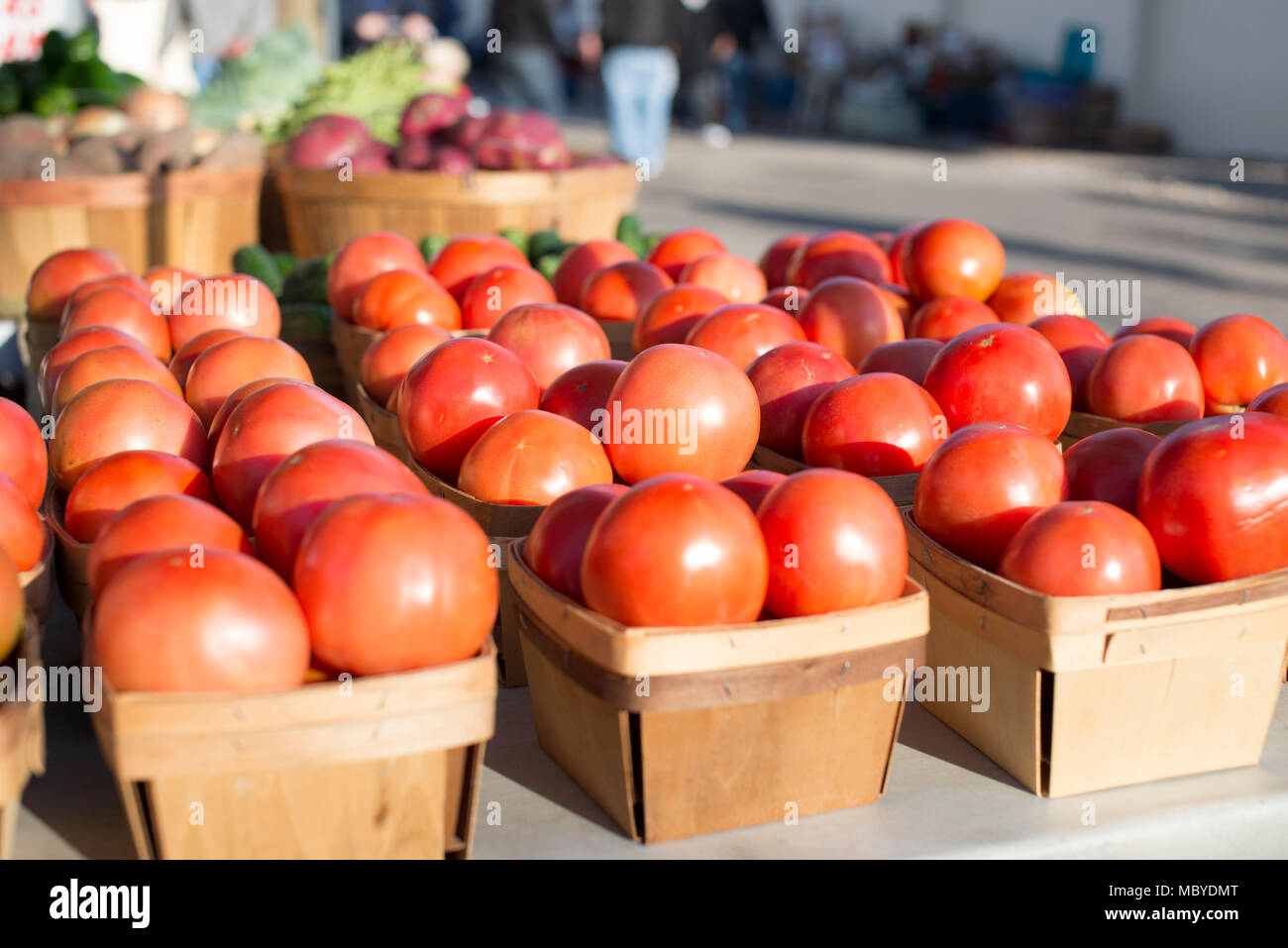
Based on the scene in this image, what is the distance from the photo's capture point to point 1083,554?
6.10ft

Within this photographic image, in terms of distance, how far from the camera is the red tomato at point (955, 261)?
341cm

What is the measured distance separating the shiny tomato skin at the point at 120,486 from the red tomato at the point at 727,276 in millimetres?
1805

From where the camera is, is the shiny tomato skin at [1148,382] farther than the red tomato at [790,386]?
Yes

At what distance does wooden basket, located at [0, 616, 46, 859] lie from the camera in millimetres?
1426

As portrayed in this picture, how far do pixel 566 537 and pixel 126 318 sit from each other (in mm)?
1712

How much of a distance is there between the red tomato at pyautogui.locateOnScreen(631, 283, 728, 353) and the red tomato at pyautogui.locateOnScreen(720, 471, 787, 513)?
1.03 metres

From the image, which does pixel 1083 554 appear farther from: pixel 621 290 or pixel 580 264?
pixel 580 264

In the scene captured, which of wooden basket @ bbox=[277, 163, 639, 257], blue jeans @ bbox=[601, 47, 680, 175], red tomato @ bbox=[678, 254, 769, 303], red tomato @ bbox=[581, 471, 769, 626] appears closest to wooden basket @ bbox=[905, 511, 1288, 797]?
red tomato @ bbox=[581, 471, 769, 626]

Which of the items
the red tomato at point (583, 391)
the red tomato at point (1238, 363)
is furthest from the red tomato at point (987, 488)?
the red tomato at point (1238, 363)

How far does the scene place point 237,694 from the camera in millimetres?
1460

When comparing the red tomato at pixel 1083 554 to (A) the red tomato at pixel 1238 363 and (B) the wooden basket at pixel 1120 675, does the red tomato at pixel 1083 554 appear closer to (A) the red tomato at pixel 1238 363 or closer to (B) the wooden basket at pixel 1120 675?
(B) the wooden basket at pixel 1120 675

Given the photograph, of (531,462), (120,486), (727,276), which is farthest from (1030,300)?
(120,486)

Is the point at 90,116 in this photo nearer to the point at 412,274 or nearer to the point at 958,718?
the point at 412,274
